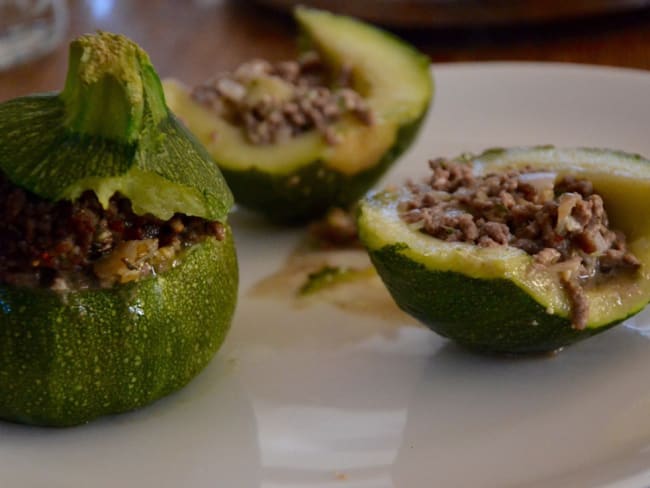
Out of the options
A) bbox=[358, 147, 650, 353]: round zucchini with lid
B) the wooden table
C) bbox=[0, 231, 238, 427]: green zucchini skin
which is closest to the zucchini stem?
bbox=[0, 231, 238, 427]: green zucchini skin

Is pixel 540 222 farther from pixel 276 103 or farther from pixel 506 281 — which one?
pixel 276 103

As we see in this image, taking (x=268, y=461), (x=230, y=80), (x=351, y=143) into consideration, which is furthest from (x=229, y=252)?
(x=230, y=80)

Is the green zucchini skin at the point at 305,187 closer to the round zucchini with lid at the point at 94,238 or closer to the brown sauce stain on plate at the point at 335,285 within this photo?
the brown sauce stain on plate at the point at 335,285

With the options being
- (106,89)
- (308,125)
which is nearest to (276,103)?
(308,125)

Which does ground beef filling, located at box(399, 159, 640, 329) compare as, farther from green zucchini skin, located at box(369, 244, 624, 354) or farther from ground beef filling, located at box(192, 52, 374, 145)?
ground beef filling, located at box(192, 52, 374, 145)

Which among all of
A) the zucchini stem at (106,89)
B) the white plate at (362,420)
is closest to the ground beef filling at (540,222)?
the white plate at (362,420)

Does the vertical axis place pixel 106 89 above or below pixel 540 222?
above

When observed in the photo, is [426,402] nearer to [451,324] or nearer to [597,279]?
[451,324]
